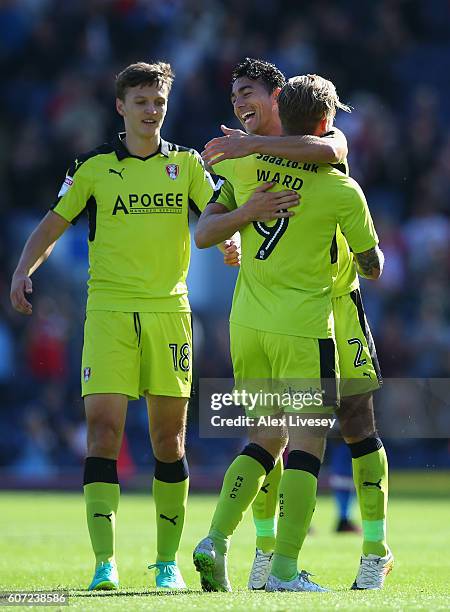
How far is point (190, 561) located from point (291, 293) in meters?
2.82

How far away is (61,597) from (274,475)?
160 centimetres

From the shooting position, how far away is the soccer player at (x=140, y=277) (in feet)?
23.7

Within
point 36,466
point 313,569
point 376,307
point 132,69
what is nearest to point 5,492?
point 36,466

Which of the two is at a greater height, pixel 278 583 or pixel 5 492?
pixel 278 583

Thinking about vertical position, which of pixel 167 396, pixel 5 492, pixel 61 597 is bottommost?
pixel 5 492

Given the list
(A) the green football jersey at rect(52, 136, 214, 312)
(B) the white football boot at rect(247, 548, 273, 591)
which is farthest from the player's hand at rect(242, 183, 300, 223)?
(B) the white football boot at rect(247, 548, 273, 591)

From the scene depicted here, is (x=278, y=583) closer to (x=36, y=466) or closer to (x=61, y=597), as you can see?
(x=61, y=597)

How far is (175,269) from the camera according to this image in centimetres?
743

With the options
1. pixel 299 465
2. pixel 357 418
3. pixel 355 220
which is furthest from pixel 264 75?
pixel 299 465

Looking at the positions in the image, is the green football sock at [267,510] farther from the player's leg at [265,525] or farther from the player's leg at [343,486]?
the player's leg at [343,486]

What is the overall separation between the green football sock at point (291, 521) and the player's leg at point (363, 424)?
56cm

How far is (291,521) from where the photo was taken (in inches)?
251

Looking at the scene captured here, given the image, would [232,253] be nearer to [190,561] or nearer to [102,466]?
[102,466]

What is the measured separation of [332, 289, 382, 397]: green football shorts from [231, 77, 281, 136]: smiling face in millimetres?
1016
